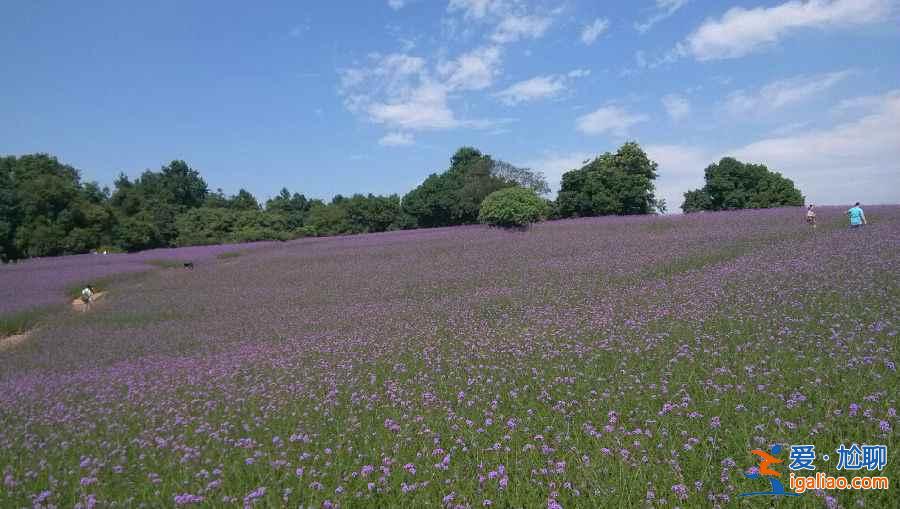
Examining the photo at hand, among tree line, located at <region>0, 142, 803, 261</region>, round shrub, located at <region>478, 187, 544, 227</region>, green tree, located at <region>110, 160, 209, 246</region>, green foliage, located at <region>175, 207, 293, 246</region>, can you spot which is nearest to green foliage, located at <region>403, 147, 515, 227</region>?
tree line, located at <region>0, 142, 803, 261</region>

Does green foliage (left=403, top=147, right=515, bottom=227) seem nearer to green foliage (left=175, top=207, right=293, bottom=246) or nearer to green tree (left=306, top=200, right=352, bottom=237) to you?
green tree (left=306, top=200, right=352, bottom=237)

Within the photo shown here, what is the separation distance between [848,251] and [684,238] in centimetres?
925

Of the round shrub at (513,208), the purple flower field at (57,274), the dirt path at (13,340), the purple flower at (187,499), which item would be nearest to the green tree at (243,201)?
the purple flower field at (57,274)

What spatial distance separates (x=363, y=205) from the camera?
59375mm

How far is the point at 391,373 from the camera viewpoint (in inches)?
290

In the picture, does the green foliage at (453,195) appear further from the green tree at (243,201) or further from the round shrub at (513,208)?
the green tree at (243,201)

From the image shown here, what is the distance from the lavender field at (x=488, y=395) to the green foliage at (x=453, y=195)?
31476 mm

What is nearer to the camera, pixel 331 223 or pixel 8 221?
pixel 8 221

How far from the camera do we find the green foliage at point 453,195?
150 ft

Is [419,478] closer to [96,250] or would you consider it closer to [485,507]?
[485,507]

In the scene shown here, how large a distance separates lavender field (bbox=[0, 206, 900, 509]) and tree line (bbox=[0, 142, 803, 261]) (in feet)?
79.7

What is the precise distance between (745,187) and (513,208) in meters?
32.3

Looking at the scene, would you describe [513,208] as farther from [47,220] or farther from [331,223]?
[47,220]

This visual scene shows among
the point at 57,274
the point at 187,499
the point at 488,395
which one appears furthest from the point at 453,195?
the point at 187,499
